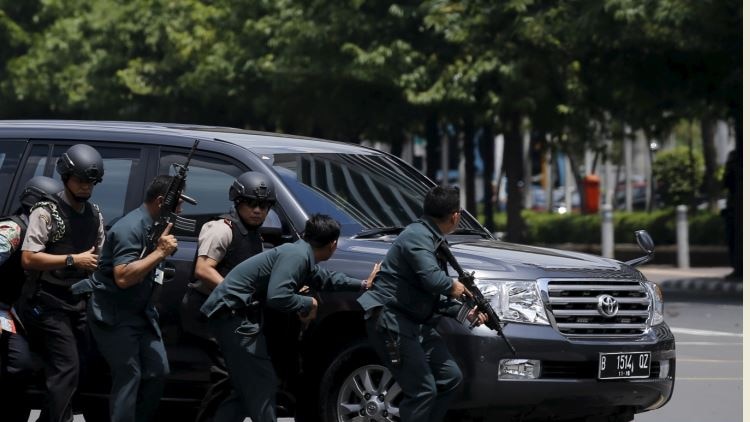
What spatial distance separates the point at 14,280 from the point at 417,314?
79.1 inches

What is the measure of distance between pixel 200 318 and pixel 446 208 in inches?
54.3

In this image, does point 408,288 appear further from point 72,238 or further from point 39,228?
point 39,228

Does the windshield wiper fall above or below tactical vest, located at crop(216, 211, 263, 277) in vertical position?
above

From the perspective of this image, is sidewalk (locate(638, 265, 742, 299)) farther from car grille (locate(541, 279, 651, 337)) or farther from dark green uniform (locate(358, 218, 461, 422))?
dark green uniform (locate(358, 218, 461, 422))

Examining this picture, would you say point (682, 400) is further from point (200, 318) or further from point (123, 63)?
point (123, 63)

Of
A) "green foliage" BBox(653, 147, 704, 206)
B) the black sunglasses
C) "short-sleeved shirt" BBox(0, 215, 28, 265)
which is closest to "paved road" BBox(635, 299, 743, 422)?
the black sunglasses

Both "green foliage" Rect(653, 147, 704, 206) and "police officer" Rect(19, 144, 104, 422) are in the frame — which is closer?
"police officer" Rect(19, 144, 104, 422)

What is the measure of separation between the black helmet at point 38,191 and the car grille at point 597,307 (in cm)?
249

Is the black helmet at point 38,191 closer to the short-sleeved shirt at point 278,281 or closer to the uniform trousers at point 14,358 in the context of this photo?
the uniform trousers at point 14,358

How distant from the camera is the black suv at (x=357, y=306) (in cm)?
835

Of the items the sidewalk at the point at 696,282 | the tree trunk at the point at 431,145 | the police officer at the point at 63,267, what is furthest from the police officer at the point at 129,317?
the tree trunk at the point at 431,145

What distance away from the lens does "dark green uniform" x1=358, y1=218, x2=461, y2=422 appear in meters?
8.09

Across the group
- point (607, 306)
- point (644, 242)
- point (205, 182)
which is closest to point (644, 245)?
point (644, 242)

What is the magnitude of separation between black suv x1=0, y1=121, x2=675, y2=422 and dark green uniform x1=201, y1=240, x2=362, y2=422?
0.96ft
